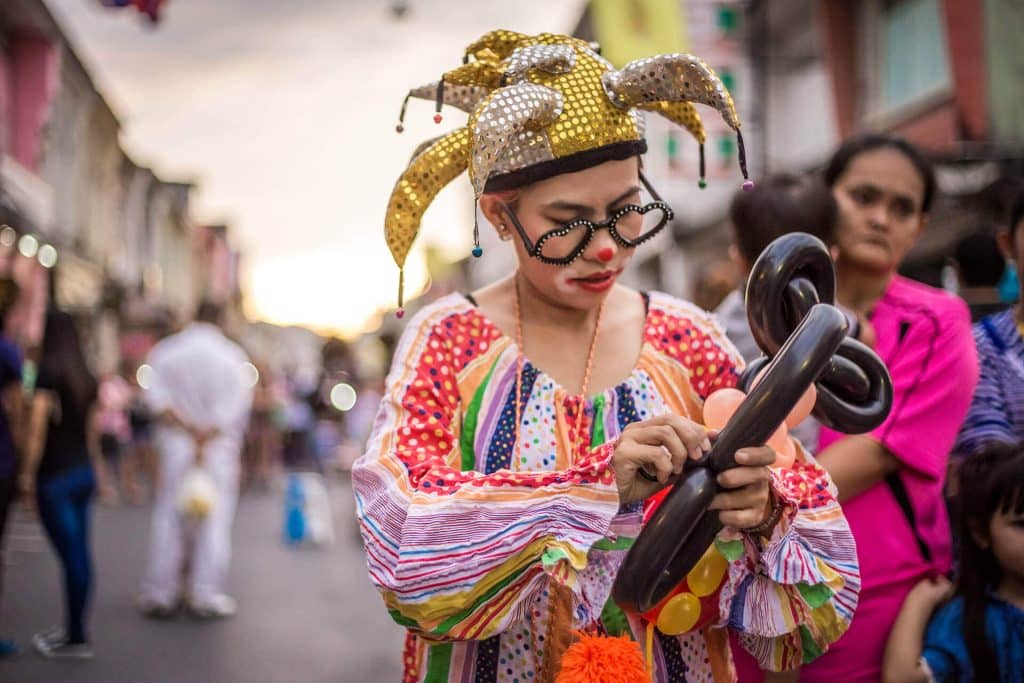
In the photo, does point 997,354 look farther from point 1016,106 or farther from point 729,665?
point 1016,106

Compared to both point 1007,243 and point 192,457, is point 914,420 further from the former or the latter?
point 192,457

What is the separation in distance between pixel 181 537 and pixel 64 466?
1.53 metres

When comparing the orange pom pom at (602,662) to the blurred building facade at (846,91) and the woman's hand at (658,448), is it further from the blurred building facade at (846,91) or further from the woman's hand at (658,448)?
the blurred building facade at (846,91)

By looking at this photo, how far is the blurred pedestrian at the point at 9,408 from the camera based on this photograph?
502 cm

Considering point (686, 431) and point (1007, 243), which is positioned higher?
point (1007, 243)

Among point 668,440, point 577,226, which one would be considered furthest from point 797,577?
point 577,226

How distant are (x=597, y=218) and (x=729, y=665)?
2.68 feet

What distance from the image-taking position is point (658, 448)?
4.78 feet

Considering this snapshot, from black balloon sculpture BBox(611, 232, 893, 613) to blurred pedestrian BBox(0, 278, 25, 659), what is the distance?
4381 millimetres

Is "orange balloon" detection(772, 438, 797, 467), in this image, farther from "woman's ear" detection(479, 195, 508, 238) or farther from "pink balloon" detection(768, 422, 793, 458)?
"woman's ear" detection(479, 195, 508, 238)

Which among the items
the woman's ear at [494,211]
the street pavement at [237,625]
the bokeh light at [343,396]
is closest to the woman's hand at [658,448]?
the woman's ear at [494,211]

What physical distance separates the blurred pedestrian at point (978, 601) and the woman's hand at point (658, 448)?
97 centimetres

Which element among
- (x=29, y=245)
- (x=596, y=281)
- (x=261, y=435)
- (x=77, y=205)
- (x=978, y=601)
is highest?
(x=77, y=205)

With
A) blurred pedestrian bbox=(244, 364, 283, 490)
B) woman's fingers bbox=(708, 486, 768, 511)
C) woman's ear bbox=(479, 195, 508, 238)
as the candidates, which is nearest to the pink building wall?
blurred pedestrian bbox=(244, 364, 283, 490)
